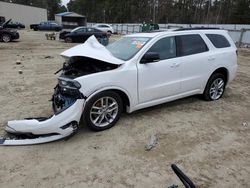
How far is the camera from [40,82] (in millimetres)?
8000

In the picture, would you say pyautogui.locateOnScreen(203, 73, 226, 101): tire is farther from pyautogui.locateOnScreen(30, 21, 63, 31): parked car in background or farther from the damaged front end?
pyautogui.locateOnScreen(30, 21, 63, 31): parked car in background

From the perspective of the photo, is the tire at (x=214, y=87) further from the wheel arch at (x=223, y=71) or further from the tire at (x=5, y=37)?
the tire at (x=5, y=37)

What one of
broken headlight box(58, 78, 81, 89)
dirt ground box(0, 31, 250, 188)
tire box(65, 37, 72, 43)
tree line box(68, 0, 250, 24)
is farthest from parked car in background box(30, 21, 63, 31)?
broken headlight box(58, 78, 81, 89)

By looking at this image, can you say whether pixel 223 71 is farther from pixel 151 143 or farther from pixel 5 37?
pixel 5 37

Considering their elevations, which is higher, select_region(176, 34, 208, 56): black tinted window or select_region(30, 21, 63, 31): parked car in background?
select_region(30, 21, 63, 31): parked car in background

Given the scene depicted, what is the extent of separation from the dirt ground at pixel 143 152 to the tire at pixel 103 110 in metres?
0.15

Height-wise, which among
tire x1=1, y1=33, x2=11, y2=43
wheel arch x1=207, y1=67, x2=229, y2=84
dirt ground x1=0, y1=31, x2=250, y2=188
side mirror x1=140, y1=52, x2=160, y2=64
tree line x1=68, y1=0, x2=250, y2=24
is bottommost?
dirt ground x1=0, y1=31, x2=250, y2=188

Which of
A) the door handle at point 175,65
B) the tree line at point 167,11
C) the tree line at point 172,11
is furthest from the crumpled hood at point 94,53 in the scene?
the tree line at point 172,11

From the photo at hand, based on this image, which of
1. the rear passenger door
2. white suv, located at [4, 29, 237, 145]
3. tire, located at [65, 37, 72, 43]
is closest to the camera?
white suv, located at [4, 29, 237, 145]

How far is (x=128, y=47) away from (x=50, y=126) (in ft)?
7.43

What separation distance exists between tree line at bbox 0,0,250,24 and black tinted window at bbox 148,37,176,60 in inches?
2067

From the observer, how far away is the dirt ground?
3373mm

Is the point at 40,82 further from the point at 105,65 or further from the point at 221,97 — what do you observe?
the point at 221,97

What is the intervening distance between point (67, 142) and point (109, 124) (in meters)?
0.82
